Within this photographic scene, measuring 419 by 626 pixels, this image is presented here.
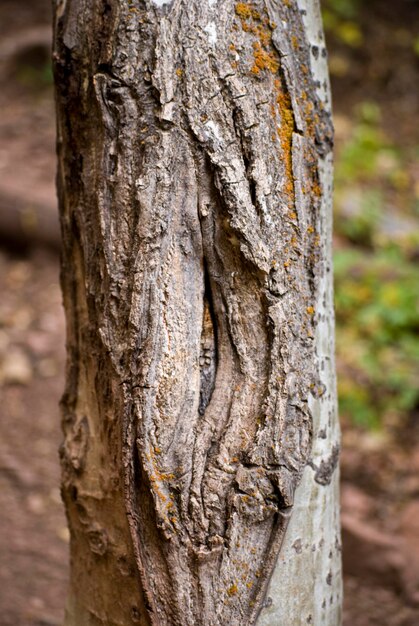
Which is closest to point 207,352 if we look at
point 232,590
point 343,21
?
point 232,590

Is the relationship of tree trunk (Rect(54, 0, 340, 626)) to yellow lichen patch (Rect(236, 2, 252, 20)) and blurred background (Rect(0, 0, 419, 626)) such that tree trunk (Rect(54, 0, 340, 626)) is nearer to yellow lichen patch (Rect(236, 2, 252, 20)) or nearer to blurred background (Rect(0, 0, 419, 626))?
yellow lichen patch (Rect(236, 2, 252, 20))

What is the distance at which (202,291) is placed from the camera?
60.9 inches

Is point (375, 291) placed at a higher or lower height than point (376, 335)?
higher

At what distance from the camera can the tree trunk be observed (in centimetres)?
146

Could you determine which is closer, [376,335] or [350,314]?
[376,335]

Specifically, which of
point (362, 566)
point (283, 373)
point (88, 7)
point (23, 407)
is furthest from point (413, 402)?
point (88, 7)

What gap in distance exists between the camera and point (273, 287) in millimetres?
1498

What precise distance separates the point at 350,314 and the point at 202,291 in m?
3.55

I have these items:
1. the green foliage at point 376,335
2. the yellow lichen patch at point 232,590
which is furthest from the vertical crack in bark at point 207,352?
the green foliage at point 376,335

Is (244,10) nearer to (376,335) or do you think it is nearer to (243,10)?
(243,10)

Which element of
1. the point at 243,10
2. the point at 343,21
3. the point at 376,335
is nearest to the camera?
the point at 243,10

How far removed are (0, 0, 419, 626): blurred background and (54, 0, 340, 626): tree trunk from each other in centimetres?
174

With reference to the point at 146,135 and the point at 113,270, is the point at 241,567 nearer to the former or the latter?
the point at 113,270

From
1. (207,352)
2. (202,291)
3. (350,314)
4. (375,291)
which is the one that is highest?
(375,291)
